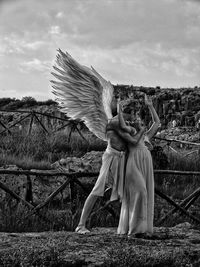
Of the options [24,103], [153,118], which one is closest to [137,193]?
[153,118]

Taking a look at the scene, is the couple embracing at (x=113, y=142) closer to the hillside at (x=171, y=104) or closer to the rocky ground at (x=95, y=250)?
the rocky ground at (x=95, y=250)

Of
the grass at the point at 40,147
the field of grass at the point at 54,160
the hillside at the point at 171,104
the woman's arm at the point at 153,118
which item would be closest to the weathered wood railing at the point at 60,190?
the field of grass at the point at 54,160

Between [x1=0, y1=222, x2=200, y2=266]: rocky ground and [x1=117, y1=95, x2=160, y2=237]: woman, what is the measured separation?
18 cm

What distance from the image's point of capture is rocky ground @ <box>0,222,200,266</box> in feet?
16.3

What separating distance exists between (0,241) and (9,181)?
139 inches

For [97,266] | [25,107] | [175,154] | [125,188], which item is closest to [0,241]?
[97,266]

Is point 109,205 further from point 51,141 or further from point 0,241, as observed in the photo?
point 51,141

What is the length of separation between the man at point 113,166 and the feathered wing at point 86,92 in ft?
0.57

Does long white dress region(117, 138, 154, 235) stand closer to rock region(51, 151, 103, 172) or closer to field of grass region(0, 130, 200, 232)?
field of grass region(0, 130, 200, 232)

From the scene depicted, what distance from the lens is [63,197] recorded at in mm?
9062

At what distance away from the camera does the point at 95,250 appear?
5480mm

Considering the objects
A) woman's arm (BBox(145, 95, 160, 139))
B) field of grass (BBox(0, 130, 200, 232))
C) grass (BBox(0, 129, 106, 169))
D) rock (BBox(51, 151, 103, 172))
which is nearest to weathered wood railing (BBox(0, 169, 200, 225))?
field of grass (BBox(0, 130, 200, 232))

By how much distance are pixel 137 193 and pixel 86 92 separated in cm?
150

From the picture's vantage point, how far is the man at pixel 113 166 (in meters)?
6.38
